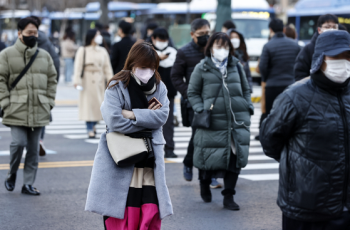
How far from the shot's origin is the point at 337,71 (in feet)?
10.1

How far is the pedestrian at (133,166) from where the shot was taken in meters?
→ 3.75

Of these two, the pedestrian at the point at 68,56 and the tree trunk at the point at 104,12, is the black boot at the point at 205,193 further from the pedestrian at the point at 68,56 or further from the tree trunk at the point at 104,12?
the tree trunk at the point at 104,12

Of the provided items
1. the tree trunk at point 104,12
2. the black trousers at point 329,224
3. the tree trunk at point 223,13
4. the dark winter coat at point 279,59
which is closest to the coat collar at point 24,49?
the black trousers at point 329,224

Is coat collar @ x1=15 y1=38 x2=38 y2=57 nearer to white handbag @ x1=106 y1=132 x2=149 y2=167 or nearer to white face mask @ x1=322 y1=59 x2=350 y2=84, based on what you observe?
white handbag @ x1=106 y1=132 x2=149 y2=167

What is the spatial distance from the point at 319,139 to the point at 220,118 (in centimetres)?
257

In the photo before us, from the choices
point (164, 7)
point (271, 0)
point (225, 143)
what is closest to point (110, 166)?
point (225, 143)

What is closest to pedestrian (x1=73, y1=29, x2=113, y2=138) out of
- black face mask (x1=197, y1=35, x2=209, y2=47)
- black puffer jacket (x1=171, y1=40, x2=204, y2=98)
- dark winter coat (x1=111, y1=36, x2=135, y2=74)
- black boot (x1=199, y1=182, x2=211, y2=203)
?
dark winter coat (x1=111, y1=36, x2=135, y2=74)

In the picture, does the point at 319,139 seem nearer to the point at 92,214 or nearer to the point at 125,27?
the point at 92,214

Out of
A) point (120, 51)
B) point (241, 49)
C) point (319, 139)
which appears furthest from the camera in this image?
point (120, 51)

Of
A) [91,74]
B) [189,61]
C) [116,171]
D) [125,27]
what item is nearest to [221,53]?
[189,61]

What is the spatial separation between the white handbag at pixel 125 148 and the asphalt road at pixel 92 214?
5.33 feet

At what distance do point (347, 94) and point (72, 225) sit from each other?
3.02m

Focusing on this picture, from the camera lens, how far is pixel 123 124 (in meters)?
3.74

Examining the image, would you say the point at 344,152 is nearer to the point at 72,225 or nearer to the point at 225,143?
the point at 225,143
